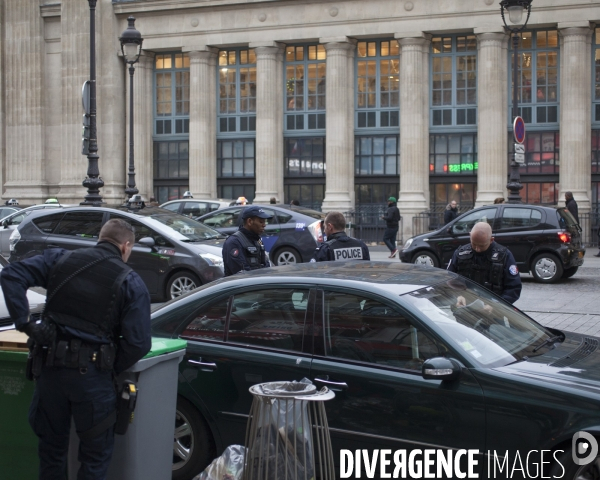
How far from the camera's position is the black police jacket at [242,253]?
8.69 metres

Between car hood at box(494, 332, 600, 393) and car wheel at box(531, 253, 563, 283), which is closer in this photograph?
car hood at box(494, 332, 600, 393)

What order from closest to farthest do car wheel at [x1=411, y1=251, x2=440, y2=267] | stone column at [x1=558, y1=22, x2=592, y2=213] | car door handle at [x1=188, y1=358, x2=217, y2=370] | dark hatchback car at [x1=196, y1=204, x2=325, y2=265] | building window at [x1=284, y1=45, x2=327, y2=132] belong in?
car door handle at [x1=188, y1=358, x2=217, y2=370] < car wheel at [x1=411, y1=251, x2=440, y2=267] < dark hatchback car at [x1=196, y1=204, x2=325, y2=265] < stone column at [x1=558, y1=22, x2=592, y2=213] < building window at [x1=284, y1=45, x2=327, y2=132]

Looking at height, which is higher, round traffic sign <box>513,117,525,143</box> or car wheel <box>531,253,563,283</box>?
round traffic sign <box>513,117,525,143</box>

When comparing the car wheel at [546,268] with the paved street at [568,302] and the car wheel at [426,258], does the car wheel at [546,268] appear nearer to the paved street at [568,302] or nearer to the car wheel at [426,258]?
the paved street at [568,302]

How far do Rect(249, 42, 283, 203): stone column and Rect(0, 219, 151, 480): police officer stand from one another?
Answer: 29301mm

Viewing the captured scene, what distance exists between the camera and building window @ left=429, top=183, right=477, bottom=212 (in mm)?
32438

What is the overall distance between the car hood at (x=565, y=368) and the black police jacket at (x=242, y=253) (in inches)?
143

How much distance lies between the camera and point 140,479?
4.87 meters

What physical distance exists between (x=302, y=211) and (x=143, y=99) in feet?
58.7

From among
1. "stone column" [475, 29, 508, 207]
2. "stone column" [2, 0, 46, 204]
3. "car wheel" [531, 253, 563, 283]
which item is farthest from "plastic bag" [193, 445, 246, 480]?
"stone column" [2, 0, 46, 204]

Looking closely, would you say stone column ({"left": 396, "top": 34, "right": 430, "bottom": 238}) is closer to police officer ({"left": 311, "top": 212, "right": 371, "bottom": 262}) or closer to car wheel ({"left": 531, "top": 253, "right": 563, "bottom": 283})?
car wheel ({"left": 531, "top": 253, "right": 563, "bottom": 283})

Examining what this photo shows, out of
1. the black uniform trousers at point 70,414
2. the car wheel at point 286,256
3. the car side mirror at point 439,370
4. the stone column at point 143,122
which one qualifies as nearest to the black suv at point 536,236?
the car wheel at point 286,256

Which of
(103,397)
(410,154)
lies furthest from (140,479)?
(410,154)

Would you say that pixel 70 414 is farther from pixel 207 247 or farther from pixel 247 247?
pixel 207 247
